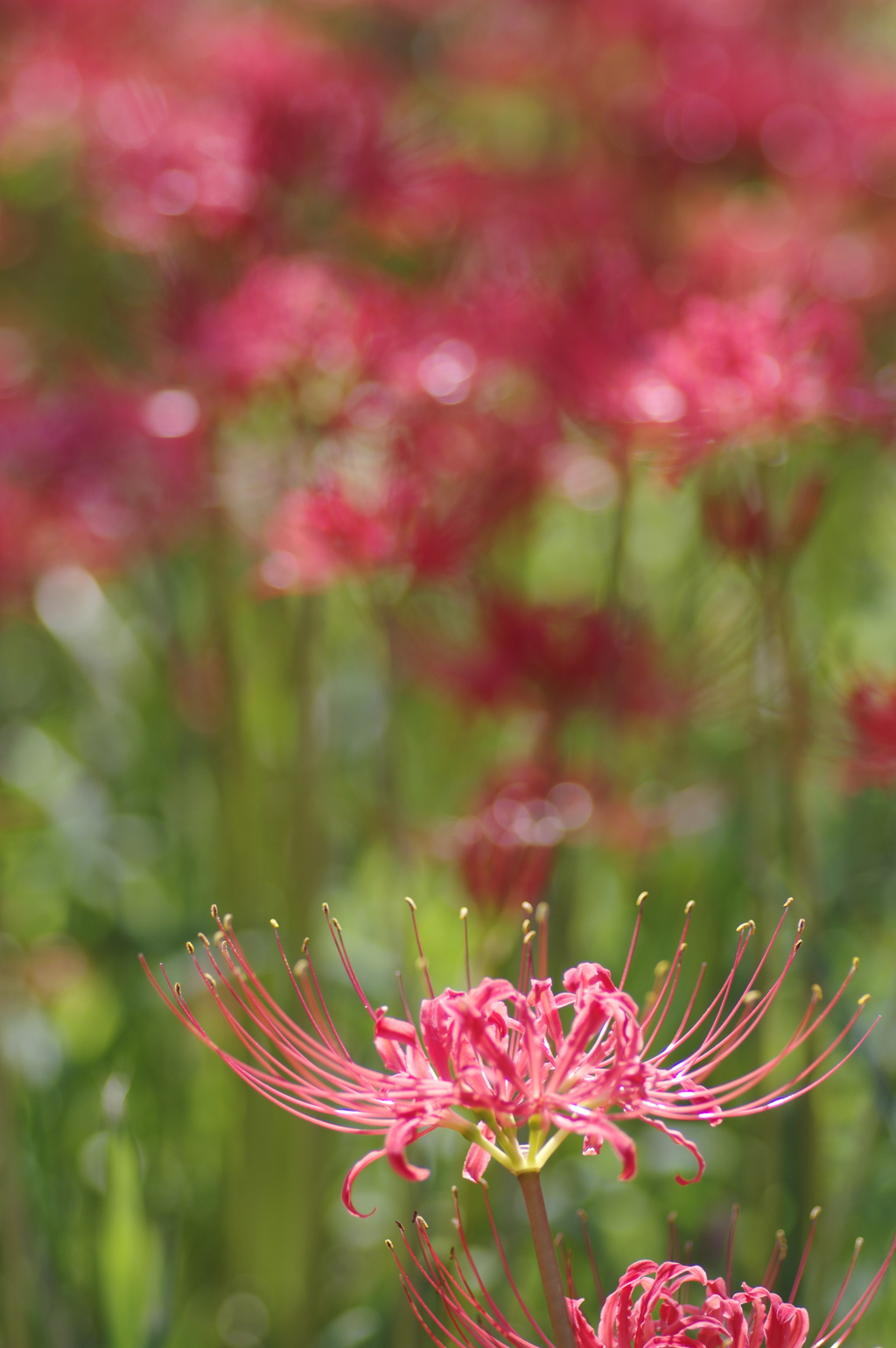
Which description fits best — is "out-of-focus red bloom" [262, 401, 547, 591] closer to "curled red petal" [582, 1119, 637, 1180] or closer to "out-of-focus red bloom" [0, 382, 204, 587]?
"out-of-focus red bloom" [0, 382, 204, 587]

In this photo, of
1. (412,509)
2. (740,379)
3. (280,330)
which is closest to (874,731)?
(740,379)

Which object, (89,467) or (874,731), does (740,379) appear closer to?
(874,731)

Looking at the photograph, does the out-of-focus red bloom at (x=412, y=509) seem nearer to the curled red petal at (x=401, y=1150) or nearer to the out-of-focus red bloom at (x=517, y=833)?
the out-of-focus red bloom at (x=517, y=833)

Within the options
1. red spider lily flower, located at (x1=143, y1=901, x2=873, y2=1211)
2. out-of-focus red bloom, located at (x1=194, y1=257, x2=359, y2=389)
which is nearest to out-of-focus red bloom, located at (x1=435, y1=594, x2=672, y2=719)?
out-of-focus red bloom, located at (x1=194, y1=257, x2=359, y2=389)

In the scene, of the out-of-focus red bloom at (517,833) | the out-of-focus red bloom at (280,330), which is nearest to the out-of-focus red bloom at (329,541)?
the out-of-focus red bloom at (280,330)

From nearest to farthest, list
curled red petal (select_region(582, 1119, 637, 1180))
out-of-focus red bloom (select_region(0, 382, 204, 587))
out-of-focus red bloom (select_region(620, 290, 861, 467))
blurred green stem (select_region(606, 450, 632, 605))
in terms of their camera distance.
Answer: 1. curled red petal (select_region(582, 1119, 637, 1180))
2. out-of-focus red bloom (select_region(620, 290, 861, 467))
3. blurred green stem (select_region(606, 450, 632, 605))
4. out-of-focus red bloom (select_region(0, 382, 204, 587))

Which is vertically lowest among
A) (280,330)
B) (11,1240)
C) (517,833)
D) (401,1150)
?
(11,1240)
